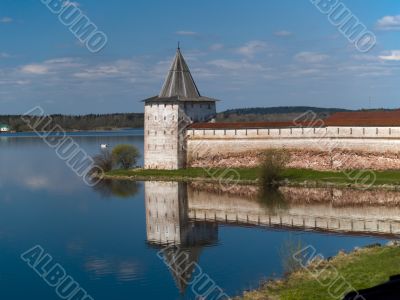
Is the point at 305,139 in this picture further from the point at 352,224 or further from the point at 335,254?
the point at 335,254

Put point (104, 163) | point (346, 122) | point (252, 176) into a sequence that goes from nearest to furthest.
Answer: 1. point (252, 176)
2. point (346, 122)
3. point (104, 163)

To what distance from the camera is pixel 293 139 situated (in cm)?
2050

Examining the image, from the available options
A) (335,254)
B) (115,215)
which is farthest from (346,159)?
(335,254)

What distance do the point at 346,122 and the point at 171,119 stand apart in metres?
6.36

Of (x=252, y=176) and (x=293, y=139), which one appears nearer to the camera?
(x=252, y=176)

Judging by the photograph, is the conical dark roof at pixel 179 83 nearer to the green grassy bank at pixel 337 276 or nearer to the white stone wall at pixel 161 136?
the white stone wall at pixel 161 136

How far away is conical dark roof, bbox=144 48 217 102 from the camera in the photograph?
22.4 m

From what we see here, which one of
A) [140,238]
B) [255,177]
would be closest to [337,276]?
[140,238]

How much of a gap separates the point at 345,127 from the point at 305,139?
56.8 inches

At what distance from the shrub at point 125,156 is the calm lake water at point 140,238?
6.37 m

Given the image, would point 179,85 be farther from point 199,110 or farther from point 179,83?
point 199,110

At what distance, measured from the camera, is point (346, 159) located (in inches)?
761

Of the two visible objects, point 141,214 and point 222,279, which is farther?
point 141,214

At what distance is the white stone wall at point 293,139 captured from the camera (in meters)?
18.9
